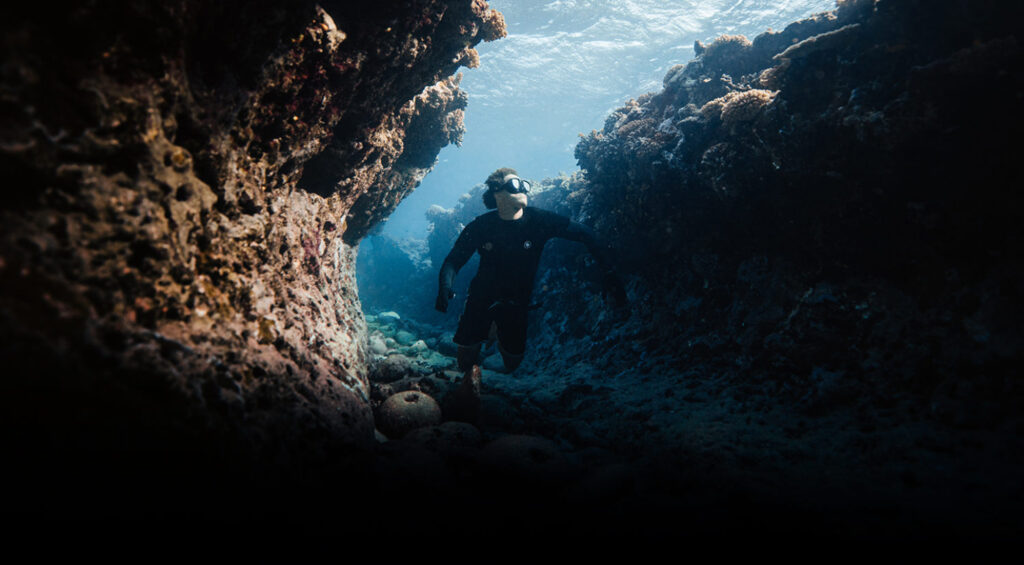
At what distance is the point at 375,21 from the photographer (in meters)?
3.16

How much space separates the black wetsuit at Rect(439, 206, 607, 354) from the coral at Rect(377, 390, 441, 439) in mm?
1850

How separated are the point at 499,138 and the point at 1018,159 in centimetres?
6311

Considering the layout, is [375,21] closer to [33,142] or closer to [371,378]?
[33,142]

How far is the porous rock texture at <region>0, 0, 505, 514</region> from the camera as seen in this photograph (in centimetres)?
108

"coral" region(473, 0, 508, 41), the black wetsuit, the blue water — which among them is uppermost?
the blue water

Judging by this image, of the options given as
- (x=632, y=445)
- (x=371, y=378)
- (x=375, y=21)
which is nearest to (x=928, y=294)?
(x=632, y=445)

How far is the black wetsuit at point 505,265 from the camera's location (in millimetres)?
5176

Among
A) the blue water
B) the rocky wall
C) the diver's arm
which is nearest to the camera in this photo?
the rocky wall

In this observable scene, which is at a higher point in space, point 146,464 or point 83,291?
point 83,291

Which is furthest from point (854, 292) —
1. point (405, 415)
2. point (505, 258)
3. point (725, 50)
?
point (725, 50)

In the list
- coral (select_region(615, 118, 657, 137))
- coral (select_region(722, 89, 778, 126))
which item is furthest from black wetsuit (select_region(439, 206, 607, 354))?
coral (select_region(615, 118, 657, 137))

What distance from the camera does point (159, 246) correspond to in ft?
4.88

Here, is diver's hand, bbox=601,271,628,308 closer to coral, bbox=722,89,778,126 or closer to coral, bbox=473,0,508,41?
coral, bbox=722,89,778,126

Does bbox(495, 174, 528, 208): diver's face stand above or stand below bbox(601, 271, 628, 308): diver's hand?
above
